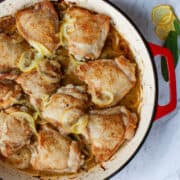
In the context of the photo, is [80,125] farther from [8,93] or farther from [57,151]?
[8,93]

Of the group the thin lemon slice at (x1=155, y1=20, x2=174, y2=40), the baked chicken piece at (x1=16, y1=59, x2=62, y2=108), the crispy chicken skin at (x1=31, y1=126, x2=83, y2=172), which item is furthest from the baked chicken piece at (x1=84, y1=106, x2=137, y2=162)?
the thin lemon slice at (x1=155, y1=20, x2=174, y2=40)

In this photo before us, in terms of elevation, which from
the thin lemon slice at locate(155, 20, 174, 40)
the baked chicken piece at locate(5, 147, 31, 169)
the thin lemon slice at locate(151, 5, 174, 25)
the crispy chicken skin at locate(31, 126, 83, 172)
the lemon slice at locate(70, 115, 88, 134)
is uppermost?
the thin lemon slice at locate(151, 5, 174, 25)

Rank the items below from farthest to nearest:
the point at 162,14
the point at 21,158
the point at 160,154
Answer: the point at 160,154 → the point at 162,14 → the point at 21,158

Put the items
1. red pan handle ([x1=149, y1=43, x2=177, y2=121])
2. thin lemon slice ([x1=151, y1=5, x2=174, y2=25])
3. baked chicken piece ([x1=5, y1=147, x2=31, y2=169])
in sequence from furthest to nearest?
thin lemon slice ([x1=151, y1=5, x2=174, y2=25]) < baked chicken piece ([x1=5, y1=147, x2=31, y2=169]) < red pan handle ([x1=149, y1=43, x2=177, y2=121])

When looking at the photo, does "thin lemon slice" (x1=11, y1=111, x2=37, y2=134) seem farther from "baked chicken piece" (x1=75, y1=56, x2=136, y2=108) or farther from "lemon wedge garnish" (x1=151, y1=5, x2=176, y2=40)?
"lemon wedge garnish" (x1=151, y1=5, x2=176, y2=40)

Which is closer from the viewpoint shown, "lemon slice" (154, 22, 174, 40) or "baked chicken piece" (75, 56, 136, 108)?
"baked chicken piece" (75, 56, 136, 108)

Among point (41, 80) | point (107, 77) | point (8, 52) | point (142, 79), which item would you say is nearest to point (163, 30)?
point (142, 79)

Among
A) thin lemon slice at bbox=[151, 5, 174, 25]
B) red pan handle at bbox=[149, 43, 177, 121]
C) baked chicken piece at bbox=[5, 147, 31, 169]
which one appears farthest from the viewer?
thin lemon slice at bbox=[151, 5, 174, 25]

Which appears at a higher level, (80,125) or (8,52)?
(8,52)
